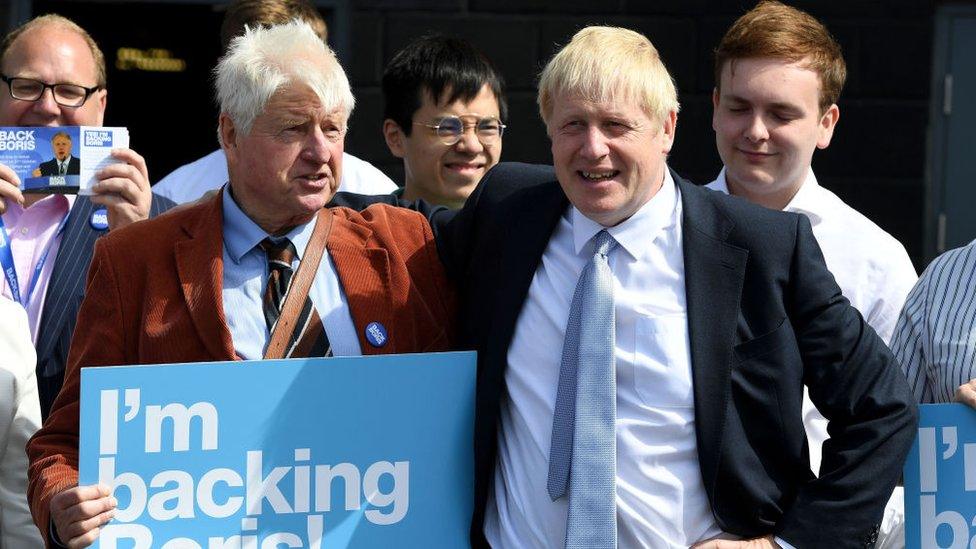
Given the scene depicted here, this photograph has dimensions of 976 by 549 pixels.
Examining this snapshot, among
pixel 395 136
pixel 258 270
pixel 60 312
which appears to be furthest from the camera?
pixel 395 136

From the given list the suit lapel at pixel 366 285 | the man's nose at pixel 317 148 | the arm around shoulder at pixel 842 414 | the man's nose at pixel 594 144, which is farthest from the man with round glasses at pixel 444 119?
the arm around shoulder at pixel 842 414

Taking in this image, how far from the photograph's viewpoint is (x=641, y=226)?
11.0 ft

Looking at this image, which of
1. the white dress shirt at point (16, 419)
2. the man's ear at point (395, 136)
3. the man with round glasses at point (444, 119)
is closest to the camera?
the white dress shirt at point (16, 419)

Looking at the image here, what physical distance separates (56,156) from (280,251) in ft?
2.95

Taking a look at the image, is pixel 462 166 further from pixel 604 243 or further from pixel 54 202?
pixel 604 243

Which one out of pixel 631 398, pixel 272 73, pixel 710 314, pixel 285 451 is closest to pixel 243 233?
pixel 272 73

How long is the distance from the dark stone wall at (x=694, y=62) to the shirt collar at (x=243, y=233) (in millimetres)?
3601

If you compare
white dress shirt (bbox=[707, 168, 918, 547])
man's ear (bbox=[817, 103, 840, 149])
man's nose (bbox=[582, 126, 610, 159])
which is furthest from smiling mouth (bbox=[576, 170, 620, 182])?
man's ear (bbox=[817, 103, 840, 149])

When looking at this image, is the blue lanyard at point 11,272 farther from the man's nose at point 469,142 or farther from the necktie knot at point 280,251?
the man's nose at point 469,142

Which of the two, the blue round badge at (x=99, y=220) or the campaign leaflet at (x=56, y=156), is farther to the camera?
the blue round badge at (x=99, y=220)

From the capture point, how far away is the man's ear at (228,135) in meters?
3.59

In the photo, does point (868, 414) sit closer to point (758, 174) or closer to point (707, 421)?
point (707, 421)

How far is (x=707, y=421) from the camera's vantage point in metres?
3.23

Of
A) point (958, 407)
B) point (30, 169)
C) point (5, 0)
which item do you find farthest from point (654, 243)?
point (5, 0)
